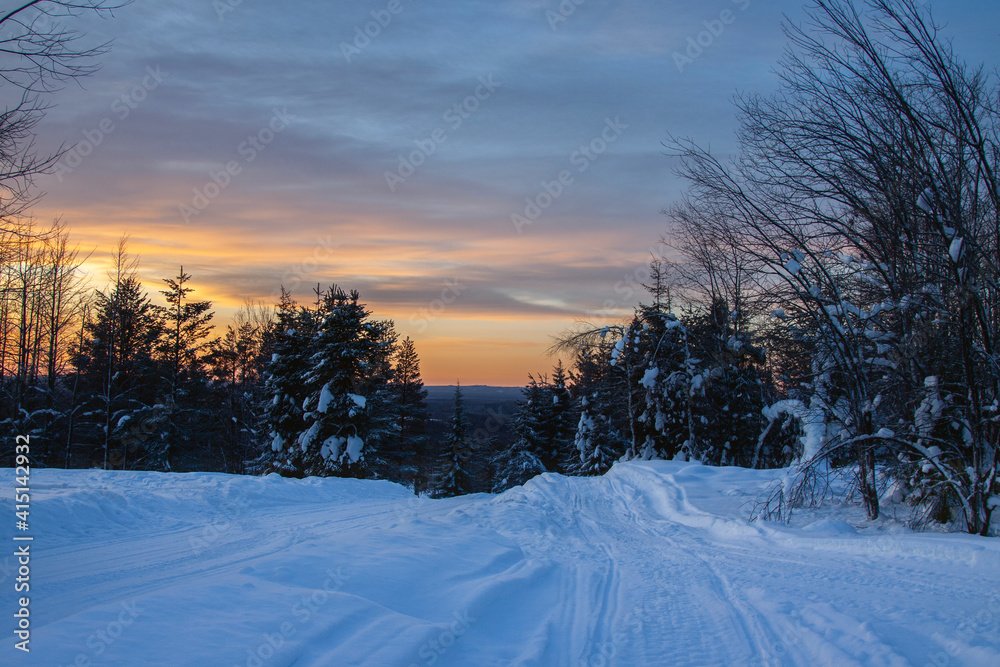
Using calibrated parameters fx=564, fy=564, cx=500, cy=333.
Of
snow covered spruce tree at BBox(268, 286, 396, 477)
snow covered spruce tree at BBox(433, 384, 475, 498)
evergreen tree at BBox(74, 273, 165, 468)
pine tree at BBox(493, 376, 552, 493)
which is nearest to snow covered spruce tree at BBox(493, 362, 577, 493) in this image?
pine tree at BBox(493, 376, 552, 493)

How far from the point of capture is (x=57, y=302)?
25547 millimetres

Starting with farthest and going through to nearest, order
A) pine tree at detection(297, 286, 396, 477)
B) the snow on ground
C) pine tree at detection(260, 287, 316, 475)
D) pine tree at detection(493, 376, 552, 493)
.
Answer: pine tree at detection(493, 376, 552, 493)
pine tree at detection(260, 287, 316, 475)
pine tree at detection(297, 286, 396, 477)
the snow on ground

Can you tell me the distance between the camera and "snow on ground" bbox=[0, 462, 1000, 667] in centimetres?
380

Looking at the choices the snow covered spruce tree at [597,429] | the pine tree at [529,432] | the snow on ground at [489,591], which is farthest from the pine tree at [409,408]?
the snow on ground at [489,591]

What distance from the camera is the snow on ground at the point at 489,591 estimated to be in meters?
3.80

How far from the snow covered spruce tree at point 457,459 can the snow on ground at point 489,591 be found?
94.6 feet

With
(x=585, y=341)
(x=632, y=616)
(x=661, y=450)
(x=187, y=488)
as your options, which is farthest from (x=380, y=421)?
(x=632, y=616)

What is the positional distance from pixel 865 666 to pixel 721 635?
1068 mm

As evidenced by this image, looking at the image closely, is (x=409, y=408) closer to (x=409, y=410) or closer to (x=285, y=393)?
(x=409, y=410)

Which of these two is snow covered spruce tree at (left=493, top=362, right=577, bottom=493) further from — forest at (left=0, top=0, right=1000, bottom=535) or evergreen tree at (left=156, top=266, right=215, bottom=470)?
evergreen tree at (left=156, top=266, right=215, bottom=470)

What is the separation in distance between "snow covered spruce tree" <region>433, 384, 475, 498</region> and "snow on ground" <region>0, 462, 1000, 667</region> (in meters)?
28.8

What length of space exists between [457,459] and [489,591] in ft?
115

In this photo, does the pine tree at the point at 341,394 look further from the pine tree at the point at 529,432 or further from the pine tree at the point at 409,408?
the pine tree at the point at 529,432

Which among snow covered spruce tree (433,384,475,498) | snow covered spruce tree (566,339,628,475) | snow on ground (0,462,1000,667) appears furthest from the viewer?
snow covered spruce tree (433,384,475,498)
